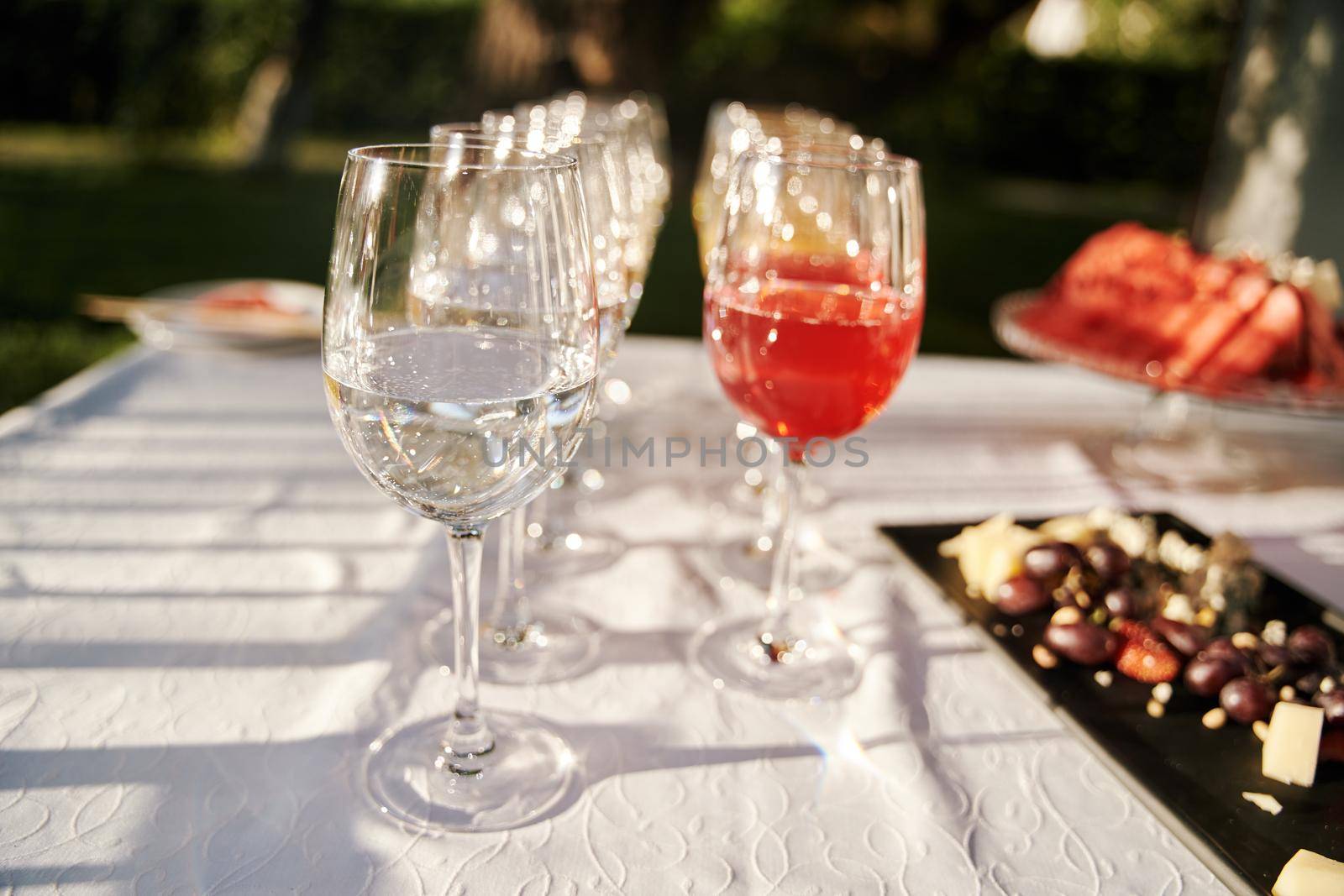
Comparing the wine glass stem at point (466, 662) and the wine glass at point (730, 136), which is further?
the wine glass at point (730, 136)

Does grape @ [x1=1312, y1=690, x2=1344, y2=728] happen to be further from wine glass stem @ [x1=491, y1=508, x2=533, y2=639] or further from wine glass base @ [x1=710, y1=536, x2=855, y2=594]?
wine glass stem @ [x1=491, y1=508, x2=533, y2=639]

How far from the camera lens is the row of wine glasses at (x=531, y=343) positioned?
755 millimetres

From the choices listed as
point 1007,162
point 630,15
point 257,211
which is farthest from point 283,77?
point 1007,162

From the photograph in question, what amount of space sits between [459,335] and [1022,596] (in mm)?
626

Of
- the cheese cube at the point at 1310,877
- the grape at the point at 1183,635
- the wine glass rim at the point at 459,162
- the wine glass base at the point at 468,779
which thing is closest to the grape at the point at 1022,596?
the grape at the point at 1183,635

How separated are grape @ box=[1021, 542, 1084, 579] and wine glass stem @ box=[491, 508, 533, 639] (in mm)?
515

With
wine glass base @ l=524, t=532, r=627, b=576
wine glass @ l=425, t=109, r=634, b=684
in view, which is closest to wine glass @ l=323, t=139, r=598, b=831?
wine glass @ l=425, t=109, r=634, b=684

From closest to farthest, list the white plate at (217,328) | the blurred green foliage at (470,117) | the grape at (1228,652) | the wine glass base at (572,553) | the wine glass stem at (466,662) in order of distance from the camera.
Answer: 1. the wine glass stem at (466,662)
2. the grape at (1228,652)
3. the wine glass base at (572,553)
4. the white plate at (217,328)
5. the blurred green foliage at (470,117)

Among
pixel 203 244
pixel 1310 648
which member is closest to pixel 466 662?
pixel 1310 648

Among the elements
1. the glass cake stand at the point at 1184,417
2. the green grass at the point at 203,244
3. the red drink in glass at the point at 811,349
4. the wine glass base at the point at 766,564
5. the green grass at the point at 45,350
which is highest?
the red drink in glass at the point at 811,349

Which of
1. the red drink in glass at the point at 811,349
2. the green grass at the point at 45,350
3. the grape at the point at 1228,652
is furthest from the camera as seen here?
the green grass at the point at 45,350

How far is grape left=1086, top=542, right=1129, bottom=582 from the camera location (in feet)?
3.56

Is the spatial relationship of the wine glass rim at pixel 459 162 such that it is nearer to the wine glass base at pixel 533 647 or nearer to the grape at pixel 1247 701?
the wine glass base at pixel 533 647

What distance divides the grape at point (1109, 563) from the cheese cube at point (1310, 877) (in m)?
0.37
